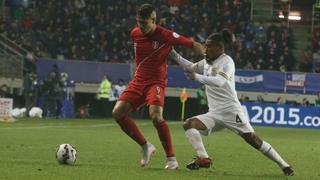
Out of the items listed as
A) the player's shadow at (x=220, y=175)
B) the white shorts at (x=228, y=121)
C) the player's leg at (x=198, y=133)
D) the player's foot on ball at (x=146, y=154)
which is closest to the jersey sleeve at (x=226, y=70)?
the white shorts at (x=228, y=121)

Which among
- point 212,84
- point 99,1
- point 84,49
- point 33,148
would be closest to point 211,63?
point 212,84

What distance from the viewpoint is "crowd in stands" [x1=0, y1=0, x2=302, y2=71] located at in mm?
35625

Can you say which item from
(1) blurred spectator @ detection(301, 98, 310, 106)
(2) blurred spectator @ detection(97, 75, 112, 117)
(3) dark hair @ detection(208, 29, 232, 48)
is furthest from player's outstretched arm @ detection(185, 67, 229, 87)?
(1) blurred spectator @ detection(301, 98, 310, 106)

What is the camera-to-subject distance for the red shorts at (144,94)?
10781mm

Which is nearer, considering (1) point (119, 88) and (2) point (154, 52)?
(2) point (154, 52)

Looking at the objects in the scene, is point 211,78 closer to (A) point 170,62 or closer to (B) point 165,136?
(B) point 165,136

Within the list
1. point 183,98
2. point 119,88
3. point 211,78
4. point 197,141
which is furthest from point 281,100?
point 211,78

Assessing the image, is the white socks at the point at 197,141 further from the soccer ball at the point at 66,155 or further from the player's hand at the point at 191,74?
the soccer ball at the point at 66,155

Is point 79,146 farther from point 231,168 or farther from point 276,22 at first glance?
point 276,22

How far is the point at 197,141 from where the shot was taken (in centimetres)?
1041

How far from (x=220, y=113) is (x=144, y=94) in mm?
1195

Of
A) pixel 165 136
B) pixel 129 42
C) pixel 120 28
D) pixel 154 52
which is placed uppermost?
pixel 120 28

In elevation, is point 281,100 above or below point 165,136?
below

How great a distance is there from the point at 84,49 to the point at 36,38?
7.96 feet
